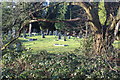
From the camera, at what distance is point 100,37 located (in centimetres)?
596

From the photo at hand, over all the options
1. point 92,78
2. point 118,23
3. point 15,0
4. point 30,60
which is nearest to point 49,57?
point 30,60

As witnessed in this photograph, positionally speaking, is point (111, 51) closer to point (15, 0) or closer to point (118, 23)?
point (118, 23)

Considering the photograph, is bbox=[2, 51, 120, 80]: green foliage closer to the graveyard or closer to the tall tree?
the graveyard

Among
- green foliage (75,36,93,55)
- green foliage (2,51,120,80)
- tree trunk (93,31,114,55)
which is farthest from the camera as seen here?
green foliage (75,36,93,55)

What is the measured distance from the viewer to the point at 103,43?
588cm

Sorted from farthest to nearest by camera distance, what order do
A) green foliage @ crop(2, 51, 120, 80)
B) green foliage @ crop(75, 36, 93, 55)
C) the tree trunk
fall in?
green foliage @ crop(75, 36, 93, 55)
the tree trunk
green foliage @ crop(2, 51, 120, 80)

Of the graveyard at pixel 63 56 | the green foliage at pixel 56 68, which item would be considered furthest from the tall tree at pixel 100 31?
the green foliage at pixel 56 68

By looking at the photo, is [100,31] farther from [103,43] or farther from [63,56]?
[63,56]

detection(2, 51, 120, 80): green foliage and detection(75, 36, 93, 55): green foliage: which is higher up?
detection(75, 36, 93, 55): green foliage

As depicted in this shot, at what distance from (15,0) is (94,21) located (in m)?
3.04

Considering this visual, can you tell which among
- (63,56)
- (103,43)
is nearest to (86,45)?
(103,43)

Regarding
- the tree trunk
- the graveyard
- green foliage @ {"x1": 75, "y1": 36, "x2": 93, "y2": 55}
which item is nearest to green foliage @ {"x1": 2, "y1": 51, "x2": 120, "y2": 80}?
the graveyard

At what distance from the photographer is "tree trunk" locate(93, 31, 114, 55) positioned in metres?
5.72

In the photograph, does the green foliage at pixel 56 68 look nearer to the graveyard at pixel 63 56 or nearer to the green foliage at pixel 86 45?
the graveyard at pixel 63 56
